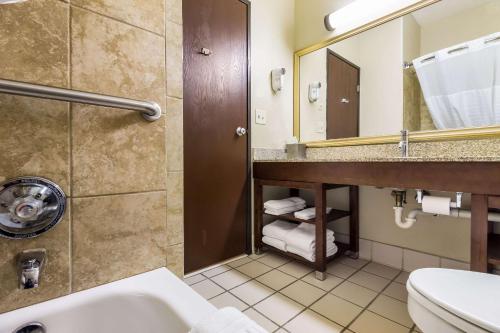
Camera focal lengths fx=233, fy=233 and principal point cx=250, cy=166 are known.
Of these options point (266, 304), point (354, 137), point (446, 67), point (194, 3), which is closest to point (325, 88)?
point (354, 137)

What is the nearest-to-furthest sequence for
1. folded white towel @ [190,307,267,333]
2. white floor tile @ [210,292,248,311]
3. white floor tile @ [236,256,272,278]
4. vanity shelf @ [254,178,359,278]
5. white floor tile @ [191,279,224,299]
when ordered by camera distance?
folded white towel @ [190,307,267,333] → white floor tile @ [210,292,248,311] → white floor tile @ [191,279,224,299] → vanity shelf @ [254,178,359,278] → white floor tile @ [236,256,272,278]

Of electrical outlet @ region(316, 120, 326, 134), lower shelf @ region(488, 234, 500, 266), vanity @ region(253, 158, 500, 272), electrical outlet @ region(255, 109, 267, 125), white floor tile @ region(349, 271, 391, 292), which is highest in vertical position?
electrical outlet @ region(255, 109, 267, 125)

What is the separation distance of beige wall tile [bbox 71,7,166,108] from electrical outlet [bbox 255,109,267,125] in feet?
3.72

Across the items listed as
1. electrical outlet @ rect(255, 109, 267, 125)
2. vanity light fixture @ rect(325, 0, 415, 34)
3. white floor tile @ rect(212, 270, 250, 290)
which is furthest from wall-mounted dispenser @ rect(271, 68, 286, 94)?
white floor tile @ rect(212, 270, 250, 290)

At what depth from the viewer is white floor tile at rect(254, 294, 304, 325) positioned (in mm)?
1030

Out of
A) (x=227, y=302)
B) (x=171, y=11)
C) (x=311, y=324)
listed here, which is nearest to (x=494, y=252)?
(x=311, y=324)

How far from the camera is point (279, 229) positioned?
1.58 metres

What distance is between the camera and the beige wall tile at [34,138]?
46 cm

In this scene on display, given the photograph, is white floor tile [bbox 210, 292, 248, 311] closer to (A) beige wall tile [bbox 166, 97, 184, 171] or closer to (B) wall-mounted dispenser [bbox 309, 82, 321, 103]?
(A) beige wall tile [bbox 166, 97, 184, 171]

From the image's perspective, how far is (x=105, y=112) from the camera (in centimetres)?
58

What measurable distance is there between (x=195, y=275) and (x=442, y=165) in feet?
4.53

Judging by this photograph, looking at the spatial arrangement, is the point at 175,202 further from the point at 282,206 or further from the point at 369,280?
the point at 369,280

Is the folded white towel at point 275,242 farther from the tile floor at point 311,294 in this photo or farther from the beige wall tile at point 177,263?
the beige wall tile at point 177,263

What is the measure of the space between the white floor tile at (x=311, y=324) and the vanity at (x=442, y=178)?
57 centimetres
